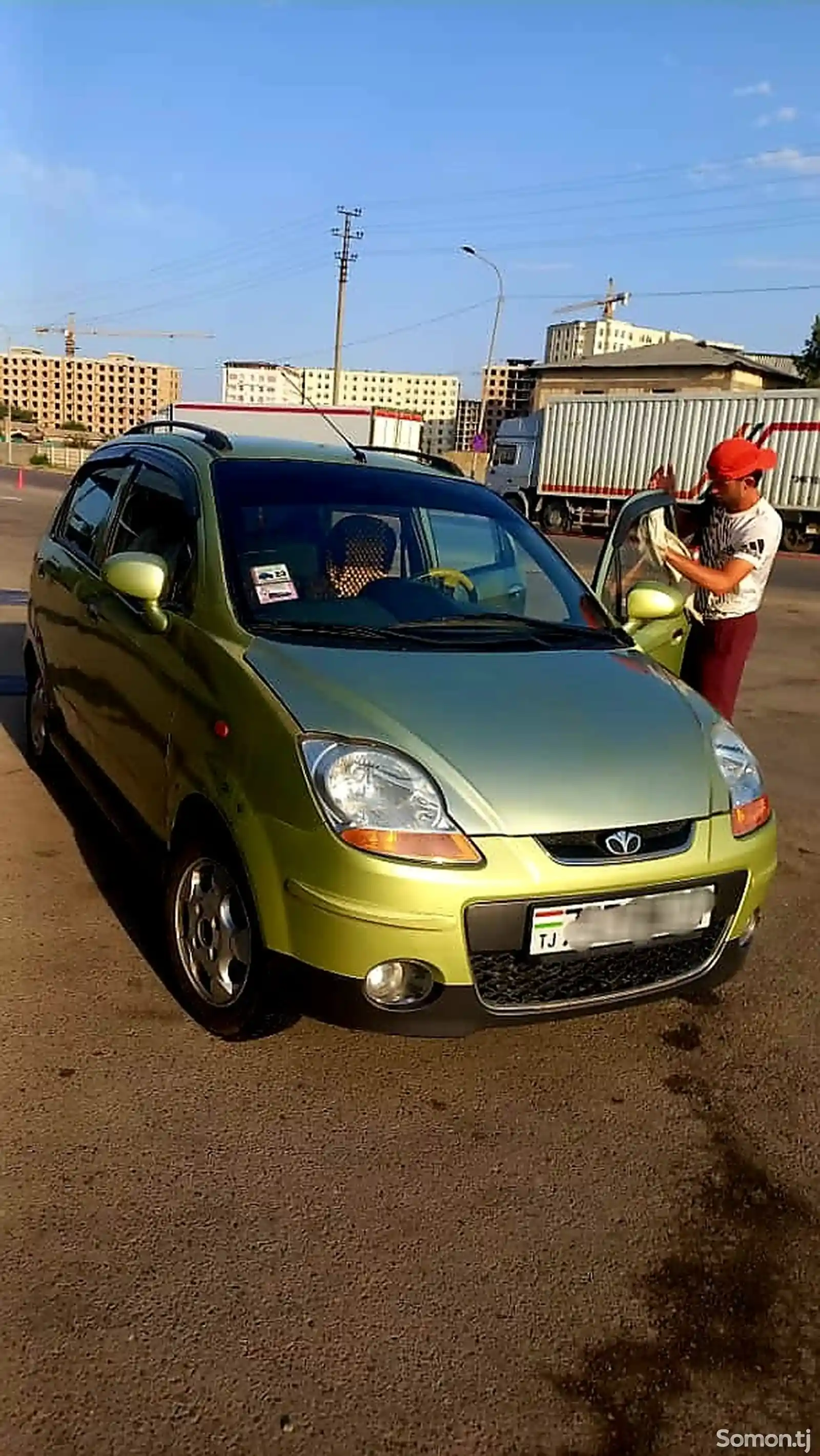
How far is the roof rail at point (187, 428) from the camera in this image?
157 inches

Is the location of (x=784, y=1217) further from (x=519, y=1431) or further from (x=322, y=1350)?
(x=322, y=1350)

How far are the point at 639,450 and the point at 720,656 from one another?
26085 mm

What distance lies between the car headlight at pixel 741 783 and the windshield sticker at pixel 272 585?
4.43 ft

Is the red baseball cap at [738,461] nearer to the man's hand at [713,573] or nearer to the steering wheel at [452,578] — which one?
the man's hand at [713,573]

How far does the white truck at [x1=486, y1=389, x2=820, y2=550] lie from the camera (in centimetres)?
2691

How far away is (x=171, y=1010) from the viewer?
128 inches

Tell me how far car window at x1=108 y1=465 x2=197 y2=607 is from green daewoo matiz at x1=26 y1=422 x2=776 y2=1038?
0.6 inches

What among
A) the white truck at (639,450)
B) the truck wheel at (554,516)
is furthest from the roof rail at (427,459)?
the truck wheel at (554,516)

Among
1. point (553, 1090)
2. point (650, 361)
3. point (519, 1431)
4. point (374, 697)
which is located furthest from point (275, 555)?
point (650, 361)

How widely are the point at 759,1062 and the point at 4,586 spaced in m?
10.4

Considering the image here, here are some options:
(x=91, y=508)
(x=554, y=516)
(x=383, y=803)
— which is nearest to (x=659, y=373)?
(x=554, y=516)

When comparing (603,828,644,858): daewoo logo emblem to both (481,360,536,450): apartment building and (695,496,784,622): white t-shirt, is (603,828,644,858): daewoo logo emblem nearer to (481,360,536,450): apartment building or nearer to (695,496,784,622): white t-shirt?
(695,496,784,622): white t-shirt

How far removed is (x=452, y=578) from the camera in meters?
3.84

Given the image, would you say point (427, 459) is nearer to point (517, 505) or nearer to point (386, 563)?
point (517, 505)
